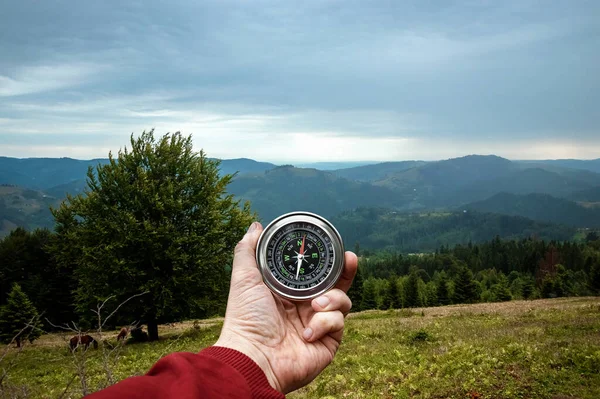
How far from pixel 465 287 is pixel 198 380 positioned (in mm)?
66797

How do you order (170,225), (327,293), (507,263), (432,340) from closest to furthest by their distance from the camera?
(327,293) → (432,340) → (170,225) → (507,263)

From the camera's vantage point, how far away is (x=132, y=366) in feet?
53.0

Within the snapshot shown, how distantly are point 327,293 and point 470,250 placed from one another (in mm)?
147784

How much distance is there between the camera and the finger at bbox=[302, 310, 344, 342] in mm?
3918

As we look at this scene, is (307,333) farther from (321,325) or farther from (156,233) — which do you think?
(156,233)

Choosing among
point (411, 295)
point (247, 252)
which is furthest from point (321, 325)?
point (411, 295)

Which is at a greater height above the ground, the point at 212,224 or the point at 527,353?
the point at 212,224

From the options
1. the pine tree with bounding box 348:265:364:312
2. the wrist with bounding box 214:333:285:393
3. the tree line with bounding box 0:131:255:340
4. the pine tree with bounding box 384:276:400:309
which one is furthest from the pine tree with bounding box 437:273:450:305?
the wrist with bounding box 214:333:285:393

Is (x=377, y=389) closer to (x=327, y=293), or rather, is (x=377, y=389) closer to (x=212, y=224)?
(x=327, y=293)

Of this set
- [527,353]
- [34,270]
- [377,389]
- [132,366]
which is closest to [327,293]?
[377,389]

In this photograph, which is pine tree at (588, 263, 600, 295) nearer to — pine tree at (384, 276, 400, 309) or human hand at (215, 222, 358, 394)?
pine tree at (384, 276, 400, 309)

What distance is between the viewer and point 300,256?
4.38 m

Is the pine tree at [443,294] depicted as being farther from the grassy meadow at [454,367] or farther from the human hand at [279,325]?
the human hand at [279,325]

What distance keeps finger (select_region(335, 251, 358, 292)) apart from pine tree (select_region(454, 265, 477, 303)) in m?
63.4
